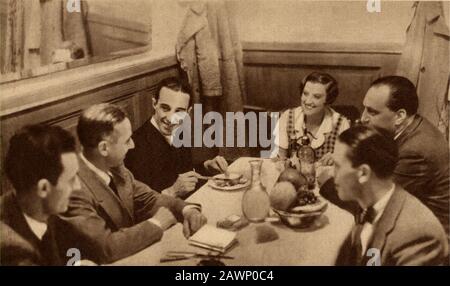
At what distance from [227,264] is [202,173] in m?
0.49

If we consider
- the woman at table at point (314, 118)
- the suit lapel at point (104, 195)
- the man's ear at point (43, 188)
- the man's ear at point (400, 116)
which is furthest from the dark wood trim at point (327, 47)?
the man's ear at point (43, 188)

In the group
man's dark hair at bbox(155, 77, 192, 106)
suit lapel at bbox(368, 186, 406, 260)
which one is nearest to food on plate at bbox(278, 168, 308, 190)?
suit lapel at bbox(368, 186, 406, 260)

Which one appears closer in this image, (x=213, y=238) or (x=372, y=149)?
(x=213, y=238)

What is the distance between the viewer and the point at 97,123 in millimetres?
1768

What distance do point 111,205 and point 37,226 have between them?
0.78ft

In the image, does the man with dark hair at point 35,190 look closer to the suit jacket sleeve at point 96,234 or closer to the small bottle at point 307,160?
the suit jacket sleeve at point 96,234

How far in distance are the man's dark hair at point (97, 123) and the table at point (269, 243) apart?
0.39 m

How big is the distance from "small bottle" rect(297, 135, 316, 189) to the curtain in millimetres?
433

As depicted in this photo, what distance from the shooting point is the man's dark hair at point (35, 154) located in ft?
5.35

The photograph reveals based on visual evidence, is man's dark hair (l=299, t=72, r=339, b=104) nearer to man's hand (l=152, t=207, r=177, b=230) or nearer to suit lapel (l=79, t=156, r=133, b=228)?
man's hand (l=152, t=207, r=177, b=230)

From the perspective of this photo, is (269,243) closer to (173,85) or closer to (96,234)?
(96,234)

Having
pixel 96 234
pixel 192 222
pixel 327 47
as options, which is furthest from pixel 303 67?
pixel 96 234

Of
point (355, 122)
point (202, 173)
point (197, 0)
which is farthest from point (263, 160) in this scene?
point (197, 0)
